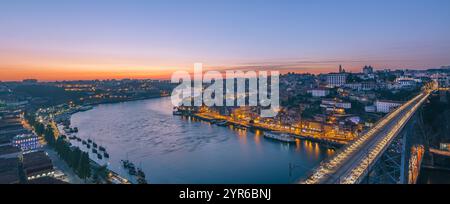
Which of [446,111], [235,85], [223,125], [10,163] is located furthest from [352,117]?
[235,85]

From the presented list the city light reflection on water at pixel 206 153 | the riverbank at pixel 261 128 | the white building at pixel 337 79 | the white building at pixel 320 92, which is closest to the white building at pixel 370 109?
the white building at pixel 320 92

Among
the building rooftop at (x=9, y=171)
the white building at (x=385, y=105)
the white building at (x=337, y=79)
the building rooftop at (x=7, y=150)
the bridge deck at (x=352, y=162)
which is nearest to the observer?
the bridge deck at (x=352, y=162)

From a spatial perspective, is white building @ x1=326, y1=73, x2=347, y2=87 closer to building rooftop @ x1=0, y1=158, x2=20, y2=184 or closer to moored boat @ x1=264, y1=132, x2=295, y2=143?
moored boat @ x1=264, y1=132, x2=295, y2=143

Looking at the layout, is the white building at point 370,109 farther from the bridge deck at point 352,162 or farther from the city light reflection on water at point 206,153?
the bridge deck at point 352,162

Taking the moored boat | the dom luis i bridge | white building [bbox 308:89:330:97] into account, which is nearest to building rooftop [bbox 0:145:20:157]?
the dom luis i bridge

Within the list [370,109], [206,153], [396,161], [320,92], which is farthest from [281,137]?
[320,92]
